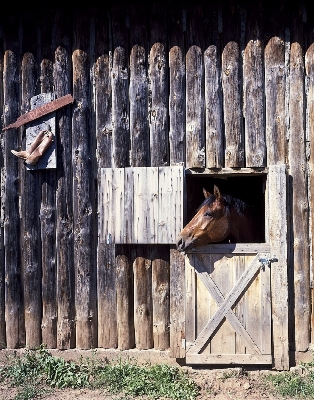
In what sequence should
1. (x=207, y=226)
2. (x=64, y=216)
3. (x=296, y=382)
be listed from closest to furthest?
(x=296, y=382)
(x=207, y=226)
(x=64, y=216)

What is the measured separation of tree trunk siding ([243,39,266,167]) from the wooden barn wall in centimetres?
1

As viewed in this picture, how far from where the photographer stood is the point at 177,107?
544cm

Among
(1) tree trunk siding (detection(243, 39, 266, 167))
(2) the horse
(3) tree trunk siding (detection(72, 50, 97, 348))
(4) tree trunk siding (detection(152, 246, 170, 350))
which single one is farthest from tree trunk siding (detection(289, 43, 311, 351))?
(3) tree trunk siding (detection(72, 50, 97, 348))

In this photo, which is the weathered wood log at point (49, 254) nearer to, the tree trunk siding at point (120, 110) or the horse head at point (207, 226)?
the tree trunk siding at point (120, 110)

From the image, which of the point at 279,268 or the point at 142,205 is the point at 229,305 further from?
the point at 142,205

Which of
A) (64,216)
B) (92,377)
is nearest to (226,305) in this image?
(92,377)

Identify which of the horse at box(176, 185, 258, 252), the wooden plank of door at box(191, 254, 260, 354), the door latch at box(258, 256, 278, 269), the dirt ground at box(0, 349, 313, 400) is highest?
the horse at box(176, 185, 258, 252)

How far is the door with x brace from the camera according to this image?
205 inches

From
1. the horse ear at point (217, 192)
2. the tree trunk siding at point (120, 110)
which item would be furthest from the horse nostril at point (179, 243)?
the tree trunk siding at point (120, 110)

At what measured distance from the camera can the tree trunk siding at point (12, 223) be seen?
571 cm

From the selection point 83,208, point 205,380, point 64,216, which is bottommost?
point 205,380

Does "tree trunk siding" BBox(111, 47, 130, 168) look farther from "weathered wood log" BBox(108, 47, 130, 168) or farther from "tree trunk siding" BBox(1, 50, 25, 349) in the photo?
"tree trunk siding" BBox(1, 50, 25, 349)

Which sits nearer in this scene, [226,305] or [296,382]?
[296,382]

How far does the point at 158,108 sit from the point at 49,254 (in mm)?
2382
